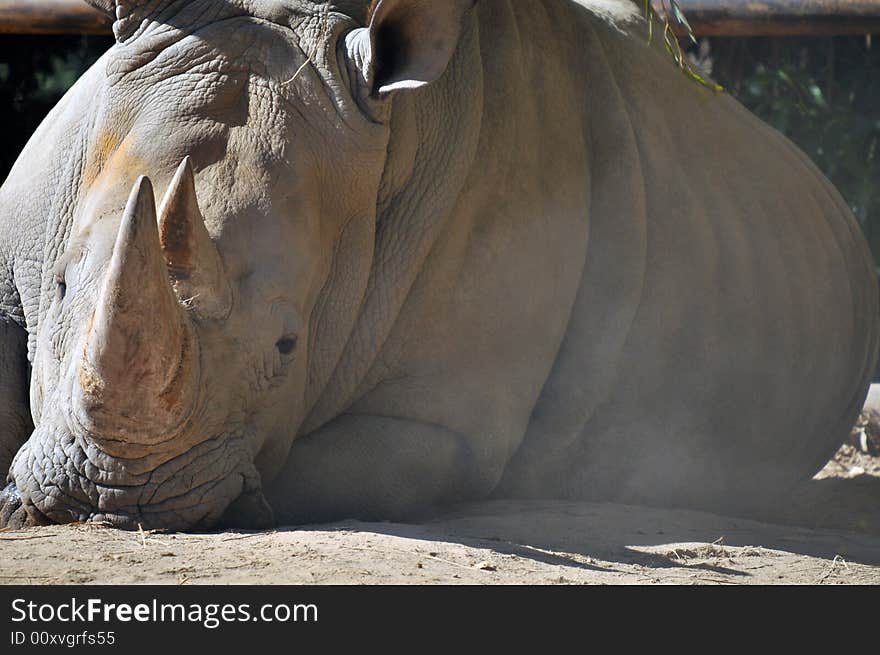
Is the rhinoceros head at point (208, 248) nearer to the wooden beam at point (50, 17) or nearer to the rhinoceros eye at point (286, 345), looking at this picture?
the rhinoceros eye at point (286, 345)

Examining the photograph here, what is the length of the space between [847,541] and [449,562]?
1.65m

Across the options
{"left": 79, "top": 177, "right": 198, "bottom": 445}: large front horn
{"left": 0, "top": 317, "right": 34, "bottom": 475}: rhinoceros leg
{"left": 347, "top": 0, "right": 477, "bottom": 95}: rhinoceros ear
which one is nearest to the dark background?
{"left": 0, "top": 317, "right": 34, "bottom": 475}: rhinoceros leg

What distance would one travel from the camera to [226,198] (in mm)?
4191

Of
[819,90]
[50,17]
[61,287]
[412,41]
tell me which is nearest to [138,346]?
[61,287]

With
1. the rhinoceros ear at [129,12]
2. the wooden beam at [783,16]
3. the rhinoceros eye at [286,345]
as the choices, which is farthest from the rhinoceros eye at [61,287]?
the wooden beam at [783,16]

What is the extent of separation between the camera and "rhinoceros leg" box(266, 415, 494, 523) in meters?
4.55

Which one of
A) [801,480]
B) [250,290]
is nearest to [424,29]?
[250,290]

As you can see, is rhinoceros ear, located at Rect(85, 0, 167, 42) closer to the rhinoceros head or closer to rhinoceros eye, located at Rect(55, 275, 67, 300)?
the rhinoceros head

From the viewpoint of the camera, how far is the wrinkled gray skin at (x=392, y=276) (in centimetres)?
398

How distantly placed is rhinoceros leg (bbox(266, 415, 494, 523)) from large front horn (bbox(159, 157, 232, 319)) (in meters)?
0.72

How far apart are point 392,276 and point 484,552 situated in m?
1.22

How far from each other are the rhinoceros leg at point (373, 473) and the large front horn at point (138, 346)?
2.40 ft

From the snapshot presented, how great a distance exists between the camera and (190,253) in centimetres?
389

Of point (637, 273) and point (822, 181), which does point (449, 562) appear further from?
point (822, 181)
